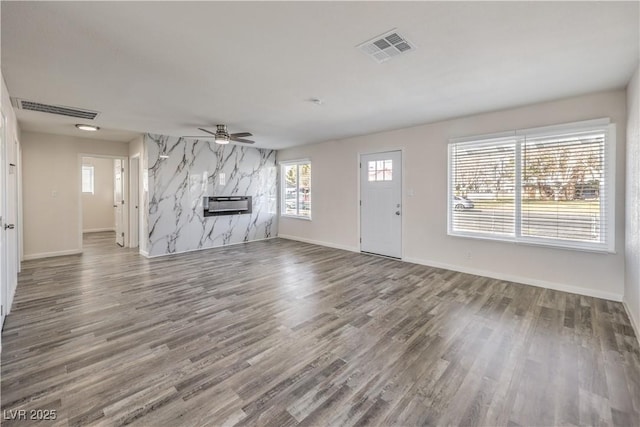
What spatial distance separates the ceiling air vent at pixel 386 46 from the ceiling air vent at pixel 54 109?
13.7 ft

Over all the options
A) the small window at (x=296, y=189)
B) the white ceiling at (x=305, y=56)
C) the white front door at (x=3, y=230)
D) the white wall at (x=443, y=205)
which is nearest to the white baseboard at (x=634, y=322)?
the white wall at (x=443, y=205)

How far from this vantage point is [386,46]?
7.86ft

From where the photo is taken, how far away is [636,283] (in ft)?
9.05

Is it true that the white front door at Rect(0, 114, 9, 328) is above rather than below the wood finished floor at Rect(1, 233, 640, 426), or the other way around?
above

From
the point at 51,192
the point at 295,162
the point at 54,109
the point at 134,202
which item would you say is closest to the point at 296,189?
the point at 295,162

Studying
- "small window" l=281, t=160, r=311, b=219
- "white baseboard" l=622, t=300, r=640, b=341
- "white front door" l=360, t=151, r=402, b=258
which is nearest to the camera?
"white baseboard" l=622, t=300, r=640, b=341

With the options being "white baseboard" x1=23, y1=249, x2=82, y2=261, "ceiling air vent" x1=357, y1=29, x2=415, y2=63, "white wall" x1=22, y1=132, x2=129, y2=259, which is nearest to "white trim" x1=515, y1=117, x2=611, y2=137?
"ceiling air vent" x1=357, y1=29, x2=415, y2=63

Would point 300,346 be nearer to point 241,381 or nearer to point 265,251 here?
point 241,381

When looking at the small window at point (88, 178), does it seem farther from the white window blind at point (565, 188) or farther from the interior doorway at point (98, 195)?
the white window blind at point (565, 188)

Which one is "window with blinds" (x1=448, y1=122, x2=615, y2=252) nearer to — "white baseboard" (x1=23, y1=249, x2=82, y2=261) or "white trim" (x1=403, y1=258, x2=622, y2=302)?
"white trim" (x1=403, y1=258, x2=622, y2=302)

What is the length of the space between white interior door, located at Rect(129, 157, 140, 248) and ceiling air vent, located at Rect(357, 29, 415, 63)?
648cm

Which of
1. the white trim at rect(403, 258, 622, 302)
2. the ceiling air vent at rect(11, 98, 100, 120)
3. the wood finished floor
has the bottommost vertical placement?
the wood finished floor

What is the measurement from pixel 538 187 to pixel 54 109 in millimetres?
6914

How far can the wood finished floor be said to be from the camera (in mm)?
1769
